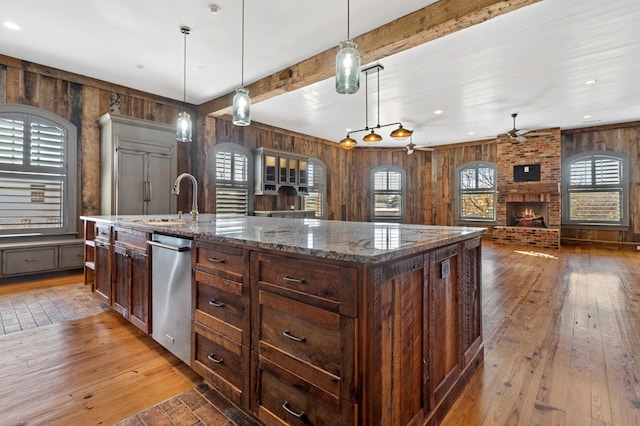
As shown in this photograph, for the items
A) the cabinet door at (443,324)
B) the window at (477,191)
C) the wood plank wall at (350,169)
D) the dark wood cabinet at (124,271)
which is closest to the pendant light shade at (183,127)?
the dark wood cabinet at (124,271)

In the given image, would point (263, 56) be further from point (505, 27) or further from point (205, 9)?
point (505, 27)

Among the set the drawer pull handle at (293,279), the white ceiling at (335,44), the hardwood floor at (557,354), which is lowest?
the hardwood floor at (557,354)

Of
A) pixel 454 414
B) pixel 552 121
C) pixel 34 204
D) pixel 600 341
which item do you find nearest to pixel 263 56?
pixel 34 204

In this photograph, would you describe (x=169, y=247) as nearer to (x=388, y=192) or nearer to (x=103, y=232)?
(x=103, y=232)

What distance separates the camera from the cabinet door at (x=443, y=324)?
151 centimetres

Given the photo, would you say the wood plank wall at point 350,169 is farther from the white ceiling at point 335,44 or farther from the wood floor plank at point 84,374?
the wood floor plank at point 84,374

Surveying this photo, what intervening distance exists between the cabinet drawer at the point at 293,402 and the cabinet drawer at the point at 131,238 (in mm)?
1455

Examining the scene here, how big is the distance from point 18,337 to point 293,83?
13.0 feet

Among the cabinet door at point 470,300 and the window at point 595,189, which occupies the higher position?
the window at point 595,189

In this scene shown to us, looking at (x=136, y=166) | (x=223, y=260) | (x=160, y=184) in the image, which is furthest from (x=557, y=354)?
(x=136, y=166)

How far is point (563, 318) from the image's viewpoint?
9.62ft

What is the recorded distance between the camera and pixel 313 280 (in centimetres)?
123

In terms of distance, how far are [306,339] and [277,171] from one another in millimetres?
6115

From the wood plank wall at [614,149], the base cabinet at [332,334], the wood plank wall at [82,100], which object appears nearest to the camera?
the base cabinet at [332,334]
